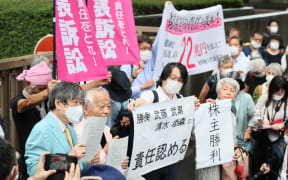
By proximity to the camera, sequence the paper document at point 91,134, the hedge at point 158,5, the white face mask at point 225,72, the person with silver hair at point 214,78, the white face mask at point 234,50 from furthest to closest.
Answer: the hedge at point 158,5, the white face mask at point 234,50, the white face mask at point 225,72, the person with silver hair at point 214,78, the paper document at point 91,134

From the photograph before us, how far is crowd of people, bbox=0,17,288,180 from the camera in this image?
3.42 metres

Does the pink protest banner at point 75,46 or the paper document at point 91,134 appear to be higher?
the pink protest banner at point 75,46

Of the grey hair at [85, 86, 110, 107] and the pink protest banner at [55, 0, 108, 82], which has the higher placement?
the pink protest banner at [55, 0, 108, 82]

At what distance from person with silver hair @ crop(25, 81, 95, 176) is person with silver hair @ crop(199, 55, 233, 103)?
3.03 metres

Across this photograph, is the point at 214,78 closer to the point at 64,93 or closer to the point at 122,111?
the point at 122,111

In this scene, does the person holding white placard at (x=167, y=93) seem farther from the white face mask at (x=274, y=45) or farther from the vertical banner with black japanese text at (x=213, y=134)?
the white face mask at (x=274, y=45)

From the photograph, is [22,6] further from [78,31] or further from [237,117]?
[237,117]

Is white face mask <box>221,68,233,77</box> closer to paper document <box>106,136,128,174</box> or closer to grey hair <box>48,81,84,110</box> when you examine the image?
paper document <box>106,136,128,174</box>

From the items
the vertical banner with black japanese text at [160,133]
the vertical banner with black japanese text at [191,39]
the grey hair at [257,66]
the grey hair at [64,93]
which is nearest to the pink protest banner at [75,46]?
the vertical banner with black japanese text at [160,133]

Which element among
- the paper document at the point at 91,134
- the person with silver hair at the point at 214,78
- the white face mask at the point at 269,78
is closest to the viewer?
the paper document at the point at 91,134

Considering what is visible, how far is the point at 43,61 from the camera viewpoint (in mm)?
5055

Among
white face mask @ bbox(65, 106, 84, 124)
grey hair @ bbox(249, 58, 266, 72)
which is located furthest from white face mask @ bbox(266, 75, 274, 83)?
white face mask @ bbox(65, 106, 84, 124)

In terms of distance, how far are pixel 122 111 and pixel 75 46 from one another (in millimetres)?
904

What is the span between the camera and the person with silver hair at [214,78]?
6.33 m
